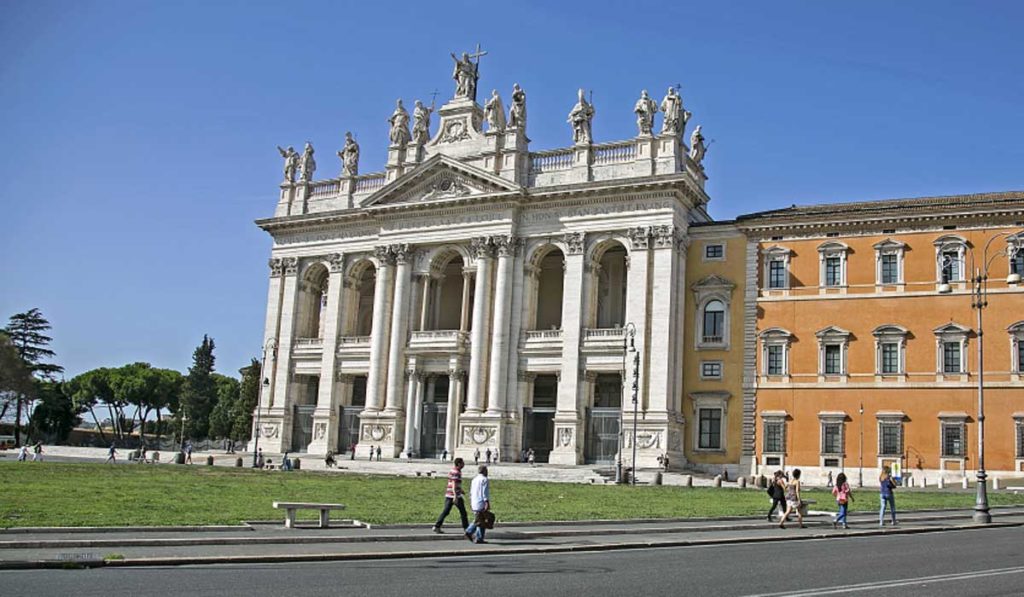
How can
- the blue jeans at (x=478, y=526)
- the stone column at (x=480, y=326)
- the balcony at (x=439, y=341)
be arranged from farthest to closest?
1. the balcony at (x=439, y=341)
2. the stone column at (x=480, y=326)
3. the blue jeans at (x=478, y=526)

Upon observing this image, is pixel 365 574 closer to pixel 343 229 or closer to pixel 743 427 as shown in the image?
pixel 743 427

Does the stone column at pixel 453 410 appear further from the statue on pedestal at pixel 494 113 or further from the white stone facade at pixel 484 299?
the statue on pedestal at pixel 494 113

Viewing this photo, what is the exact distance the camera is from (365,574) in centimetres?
→ 1457

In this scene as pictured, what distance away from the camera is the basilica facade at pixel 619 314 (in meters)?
48.2

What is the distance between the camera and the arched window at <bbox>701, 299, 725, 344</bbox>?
5294 cm

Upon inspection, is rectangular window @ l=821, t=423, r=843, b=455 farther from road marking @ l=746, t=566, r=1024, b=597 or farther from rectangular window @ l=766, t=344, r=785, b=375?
road marking @ l=746, t=566, r=1024, b=597

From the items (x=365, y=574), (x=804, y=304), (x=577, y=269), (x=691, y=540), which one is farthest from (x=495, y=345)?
(x=365, y=574)

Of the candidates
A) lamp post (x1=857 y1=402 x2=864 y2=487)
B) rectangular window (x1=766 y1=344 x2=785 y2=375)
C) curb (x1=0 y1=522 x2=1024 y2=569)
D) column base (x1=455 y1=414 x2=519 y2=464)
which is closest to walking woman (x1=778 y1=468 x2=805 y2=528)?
curb (x1=0 y1=522 x2=1024 y2=569)

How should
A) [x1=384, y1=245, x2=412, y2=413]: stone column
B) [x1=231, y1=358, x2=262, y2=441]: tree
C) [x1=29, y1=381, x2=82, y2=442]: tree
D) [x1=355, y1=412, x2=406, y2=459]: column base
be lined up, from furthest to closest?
[x1=29, y1=381, x2=82, y2=442]: tree < [x1=231, y1=358, x2=262, y2=441]: tree < [x1=384, y1=245, x2=412, y2=413]: stone column < [x1=355, y1=412, x2=406, y2=459]: column base

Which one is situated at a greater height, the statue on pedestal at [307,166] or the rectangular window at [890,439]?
the statue on pedestal at [307,166]

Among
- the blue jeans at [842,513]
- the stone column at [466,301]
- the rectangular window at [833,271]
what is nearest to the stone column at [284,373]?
the stone column at [466,301]

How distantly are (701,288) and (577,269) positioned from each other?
6534mm

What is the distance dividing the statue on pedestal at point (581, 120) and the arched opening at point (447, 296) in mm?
9955

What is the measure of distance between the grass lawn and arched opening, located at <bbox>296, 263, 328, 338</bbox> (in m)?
24.6
